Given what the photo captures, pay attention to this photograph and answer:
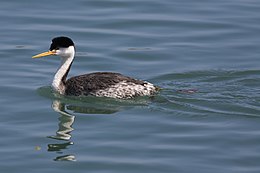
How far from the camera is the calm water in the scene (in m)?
13.3

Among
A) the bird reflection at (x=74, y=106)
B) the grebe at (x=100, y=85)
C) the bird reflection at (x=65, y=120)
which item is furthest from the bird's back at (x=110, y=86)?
the bird reflection at (x=65, y=120)

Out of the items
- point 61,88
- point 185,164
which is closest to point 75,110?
point 61,88

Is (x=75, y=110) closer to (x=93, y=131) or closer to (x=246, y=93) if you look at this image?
(x=93, y=131)

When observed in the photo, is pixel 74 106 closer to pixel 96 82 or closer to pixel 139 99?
pixel 96 82

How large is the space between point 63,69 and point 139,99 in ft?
4.87

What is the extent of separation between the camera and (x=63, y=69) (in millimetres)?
16688

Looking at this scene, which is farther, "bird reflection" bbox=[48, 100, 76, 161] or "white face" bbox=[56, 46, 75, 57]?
"white face" bbox=[56, 46, 75, 57]

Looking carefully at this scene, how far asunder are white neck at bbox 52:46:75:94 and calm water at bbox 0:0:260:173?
0.18 m

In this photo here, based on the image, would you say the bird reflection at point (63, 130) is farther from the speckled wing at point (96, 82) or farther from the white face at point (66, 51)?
the white face at point (66, 51)

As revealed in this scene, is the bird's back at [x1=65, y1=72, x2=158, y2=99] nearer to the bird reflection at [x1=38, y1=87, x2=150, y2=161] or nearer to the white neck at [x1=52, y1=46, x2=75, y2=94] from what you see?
the bird reflection at [x1=38, y1=87, x2=150, y2=161]

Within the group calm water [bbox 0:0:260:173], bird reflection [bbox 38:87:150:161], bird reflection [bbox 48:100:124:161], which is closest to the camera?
calm water [bbox 0:0:260:173]

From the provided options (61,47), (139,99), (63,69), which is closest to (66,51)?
(61,47)

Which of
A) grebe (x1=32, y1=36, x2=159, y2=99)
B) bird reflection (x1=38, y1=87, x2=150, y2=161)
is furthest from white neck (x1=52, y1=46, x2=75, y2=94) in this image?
bird reflection (x1=38, y1=87, x2=150, y2=161)

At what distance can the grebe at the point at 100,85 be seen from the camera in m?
16.1
